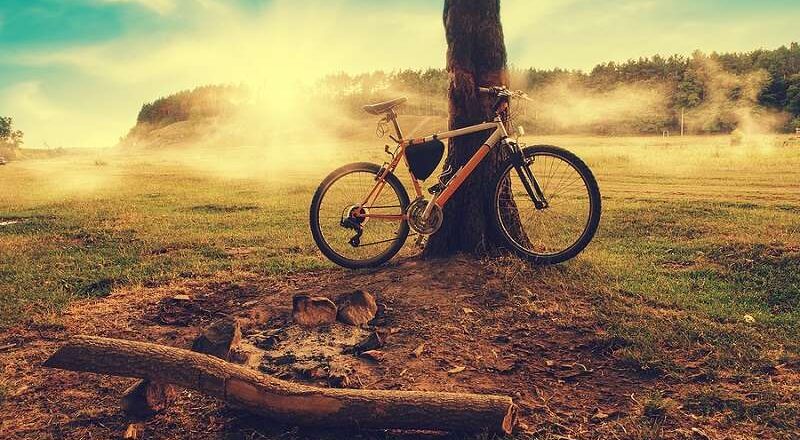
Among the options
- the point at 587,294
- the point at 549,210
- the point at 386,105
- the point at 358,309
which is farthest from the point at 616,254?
the point at 358,309

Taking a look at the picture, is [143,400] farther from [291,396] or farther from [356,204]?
[356,204]

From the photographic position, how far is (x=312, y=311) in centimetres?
511

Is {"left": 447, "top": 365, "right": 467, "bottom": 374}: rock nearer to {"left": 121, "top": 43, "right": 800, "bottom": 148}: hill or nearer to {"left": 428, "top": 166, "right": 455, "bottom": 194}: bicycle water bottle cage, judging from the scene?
{"left": 428, "top": 166, "right": 455, "bottom": 194}: bicycle water bottle cage

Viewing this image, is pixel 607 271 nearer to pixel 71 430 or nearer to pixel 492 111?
pixel 492 111

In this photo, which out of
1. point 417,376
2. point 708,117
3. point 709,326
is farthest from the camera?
point 708,117

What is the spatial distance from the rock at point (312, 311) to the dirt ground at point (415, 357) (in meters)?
0.29

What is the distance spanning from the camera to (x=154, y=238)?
9.78 meters

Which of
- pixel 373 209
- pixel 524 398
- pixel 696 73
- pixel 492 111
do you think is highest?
pixel 696 73

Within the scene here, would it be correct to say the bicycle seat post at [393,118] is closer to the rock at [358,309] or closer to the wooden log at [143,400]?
the rock at [358,309]

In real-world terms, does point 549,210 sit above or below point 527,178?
below

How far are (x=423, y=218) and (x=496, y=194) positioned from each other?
0.81m

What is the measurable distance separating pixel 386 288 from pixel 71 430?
116 inches

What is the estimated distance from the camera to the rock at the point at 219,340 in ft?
14.4

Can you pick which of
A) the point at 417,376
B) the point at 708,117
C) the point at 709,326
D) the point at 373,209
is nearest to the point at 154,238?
the point at 373,209
